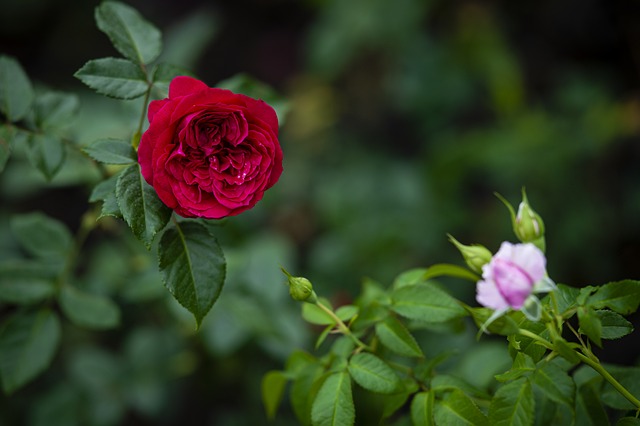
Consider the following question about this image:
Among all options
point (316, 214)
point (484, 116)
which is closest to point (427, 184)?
point (316, 214)

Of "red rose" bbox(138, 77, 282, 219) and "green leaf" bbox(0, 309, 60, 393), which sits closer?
"red rose" bbox(138, 77, 282, 219)

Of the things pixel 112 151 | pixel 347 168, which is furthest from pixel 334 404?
pixel 347 168

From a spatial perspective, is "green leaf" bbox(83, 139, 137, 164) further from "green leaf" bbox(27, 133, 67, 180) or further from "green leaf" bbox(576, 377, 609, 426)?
"green leaf" bbox(576, 377, 609, 426)

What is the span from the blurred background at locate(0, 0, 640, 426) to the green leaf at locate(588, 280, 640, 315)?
45cm

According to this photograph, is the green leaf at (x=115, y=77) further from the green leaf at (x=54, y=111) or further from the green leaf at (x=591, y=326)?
the green leaf at (x=591, y=326)

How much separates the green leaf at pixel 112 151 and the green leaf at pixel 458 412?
2.07ft

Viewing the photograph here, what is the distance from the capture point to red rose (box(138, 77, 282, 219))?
877 mm

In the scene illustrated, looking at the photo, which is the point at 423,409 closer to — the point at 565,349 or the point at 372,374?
the point at 372,374

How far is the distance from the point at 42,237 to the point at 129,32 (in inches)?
24.3

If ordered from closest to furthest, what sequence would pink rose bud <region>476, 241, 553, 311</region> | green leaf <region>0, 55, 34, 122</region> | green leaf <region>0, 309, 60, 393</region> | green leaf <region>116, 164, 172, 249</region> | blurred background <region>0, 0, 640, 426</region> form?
pink rose bud <region>476, 241, 553, 311</region>
green leaf <region>116, 164, 172, 249</region>
green leaf <region>0, 55, 34, 122</region>
green leaf <region>0, 309, 60, 393</region>
blurred background <region>0, 0, 640, 426</region>

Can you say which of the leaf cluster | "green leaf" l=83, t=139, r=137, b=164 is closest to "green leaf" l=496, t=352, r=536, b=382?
the leaf cluster

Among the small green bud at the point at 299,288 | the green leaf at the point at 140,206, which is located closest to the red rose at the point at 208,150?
the green leaf at the point at 140,206

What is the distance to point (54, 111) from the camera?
1232 mm

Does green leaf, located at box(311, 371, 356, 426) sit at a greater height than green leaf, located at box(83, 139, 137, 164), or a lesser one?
lesser
